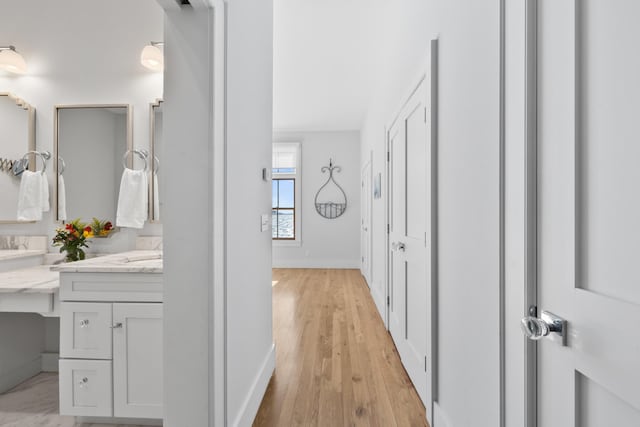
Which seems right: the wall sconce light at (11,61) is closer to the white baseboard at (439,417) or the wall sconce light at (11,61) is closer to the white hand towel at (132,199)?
the white hand towel at (132,199)

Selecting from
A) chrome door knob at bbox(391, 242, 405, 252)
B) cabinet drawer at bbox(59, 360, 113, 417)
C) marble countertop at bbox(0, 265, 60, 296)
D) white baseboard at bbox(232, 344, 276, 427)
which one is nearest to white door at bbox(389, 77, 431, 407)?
chrome door knob at bbox(391, 242, 405, 252)

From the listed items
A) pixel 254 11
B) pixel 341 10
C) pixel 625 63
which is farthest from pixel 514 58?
pixel 341 10

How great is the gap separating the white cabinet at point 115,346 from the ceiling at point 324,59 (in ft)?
8.13

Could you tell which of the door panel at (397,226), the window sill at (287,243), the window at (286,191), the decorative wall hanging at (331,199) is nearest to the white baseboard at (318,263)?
the window sill at (287,243)

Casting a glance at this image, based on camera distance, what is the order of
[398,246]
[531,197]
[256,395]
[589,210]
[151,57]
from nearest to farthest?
[589,210]
[531,197]
[256,395]
[151,57]
[398,246]

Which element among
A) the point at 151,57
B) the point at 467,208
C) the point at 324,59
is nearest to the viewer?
the point at 467,208

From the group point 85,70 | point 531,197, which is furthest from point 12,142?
point 531,197

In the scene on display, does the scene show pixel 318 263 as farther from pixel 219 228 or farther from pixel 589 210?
pixel 589 210

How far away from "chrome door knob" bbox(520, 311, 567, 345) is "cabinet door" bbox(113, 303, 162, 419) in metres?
1.59

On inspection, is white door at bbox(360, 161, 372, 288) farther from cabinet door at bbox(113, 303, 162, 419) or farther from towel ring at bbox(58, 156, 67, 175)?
cabinet door at bbox(113, 303, 162, 419)

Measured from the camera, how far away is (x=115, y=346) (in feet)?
5.61

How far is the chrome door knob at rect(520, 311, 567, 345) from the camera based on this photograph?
737mm

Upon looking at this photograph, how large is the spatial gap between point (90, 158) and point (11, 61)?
0.81 m

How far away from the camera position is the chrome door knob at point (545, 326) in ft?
2.42
